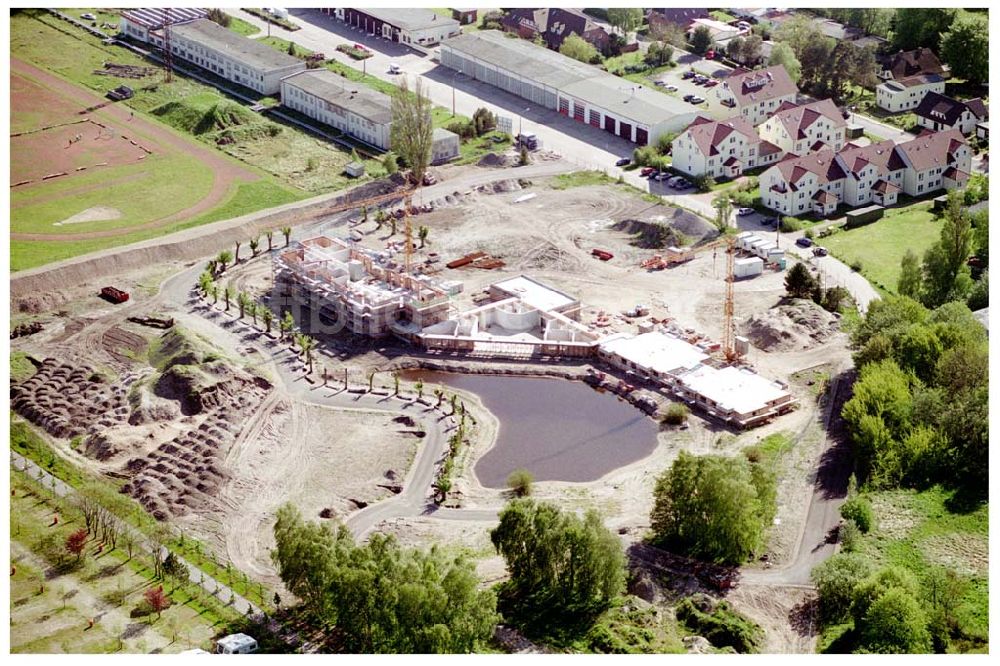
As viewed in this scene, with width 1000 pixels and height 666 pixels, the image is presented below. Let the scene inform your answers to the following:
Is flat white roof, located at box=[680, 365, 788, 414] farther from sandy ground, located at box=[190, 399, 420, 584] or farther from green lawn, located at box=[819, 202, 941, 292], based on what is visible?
green lawn, located at box=[819, 202, 941, 292]

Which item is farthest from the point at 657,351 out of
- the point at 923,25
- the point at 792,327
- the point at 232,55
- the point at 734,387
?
the point at 923,25

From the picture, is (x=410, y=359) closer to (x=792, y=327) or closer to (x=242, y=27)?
(x=792, y=327)

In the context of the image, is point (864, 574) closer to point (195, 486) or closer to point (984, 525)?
point (984, 525)

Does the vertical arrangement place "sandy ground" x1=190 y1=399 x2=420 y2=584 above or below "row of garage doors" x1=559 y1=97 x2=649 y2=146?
below

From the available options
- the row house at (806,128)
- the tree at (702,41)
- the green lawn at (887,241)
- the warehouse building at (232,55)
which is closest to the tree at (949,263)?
the green lawn at (887,241)

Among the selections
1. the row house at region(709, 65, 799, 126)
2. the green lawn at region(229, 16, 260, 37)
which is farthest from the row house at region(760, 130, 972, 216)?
the green lawn at region(229, 16, 260, 37)

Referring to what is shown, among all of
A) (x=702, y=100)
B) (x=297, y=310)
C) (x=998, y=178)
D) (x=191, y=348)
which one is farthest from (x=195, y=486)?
(x=702, y=100)

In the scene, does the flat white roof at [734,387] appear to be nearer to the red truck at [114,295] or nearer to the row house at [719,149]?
the row house at [719,149]
